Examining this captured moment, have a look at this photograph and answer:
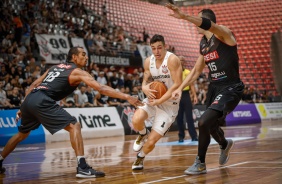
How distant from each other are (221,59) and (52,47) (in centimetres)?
1294

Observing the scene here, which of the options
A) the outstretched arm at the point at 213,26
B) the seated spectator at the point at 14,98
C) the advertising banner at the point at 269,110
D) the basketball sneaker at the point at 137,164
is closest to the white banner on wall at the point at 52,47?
the seated spectator at the point at 14,98

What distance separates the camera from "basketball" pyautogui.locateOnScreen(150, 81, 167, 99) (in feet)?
20.8

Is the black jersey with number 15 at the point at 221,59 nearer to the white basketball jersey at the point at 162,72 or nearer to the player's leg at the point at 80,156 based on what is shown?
the white basketball jersey at the point at 162,72

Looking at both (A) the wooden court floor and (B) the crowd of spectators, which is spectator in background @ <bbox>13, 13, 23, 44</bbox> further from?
(A) the wooden court floor

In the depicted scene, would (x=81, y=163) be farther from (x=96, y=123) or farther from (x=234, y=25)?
(x=234, y=25)

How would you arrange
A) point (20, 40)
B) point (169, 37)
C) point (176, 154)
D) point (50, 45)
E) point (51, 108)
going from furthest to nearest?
point (169, 37) < point (50, 45) < point (20, 40) < point (176, 154) < point (51, 108)

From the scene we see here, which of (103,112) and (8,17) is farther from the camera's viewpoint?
(8,17)

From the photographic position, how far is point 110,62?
20.2 m

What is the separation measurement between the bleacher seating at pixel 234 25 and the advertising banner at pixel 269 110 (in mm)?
5078

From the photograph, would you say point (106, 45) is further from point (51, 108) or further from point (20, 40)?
point (51, 108)

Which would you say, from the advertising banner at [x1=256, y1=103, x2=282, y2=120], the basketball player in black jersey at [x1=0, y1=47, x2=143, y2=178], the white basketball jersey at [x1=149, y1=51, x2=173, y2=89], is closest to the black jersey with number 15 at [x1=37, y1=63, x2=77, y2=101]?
the basketball player in black jersey at [x1=0, y1=47, x2=143, y2=178]

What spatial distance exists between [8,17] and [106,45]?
4.83 meters

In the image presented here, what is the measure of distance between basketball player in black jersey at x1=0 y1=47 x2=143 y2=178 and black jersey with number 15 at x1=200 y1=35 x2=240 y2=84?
1.32m

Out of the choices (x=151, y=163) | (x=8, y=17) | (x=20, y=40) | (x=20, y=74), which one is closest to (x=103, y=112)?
(x=20, y=74)
